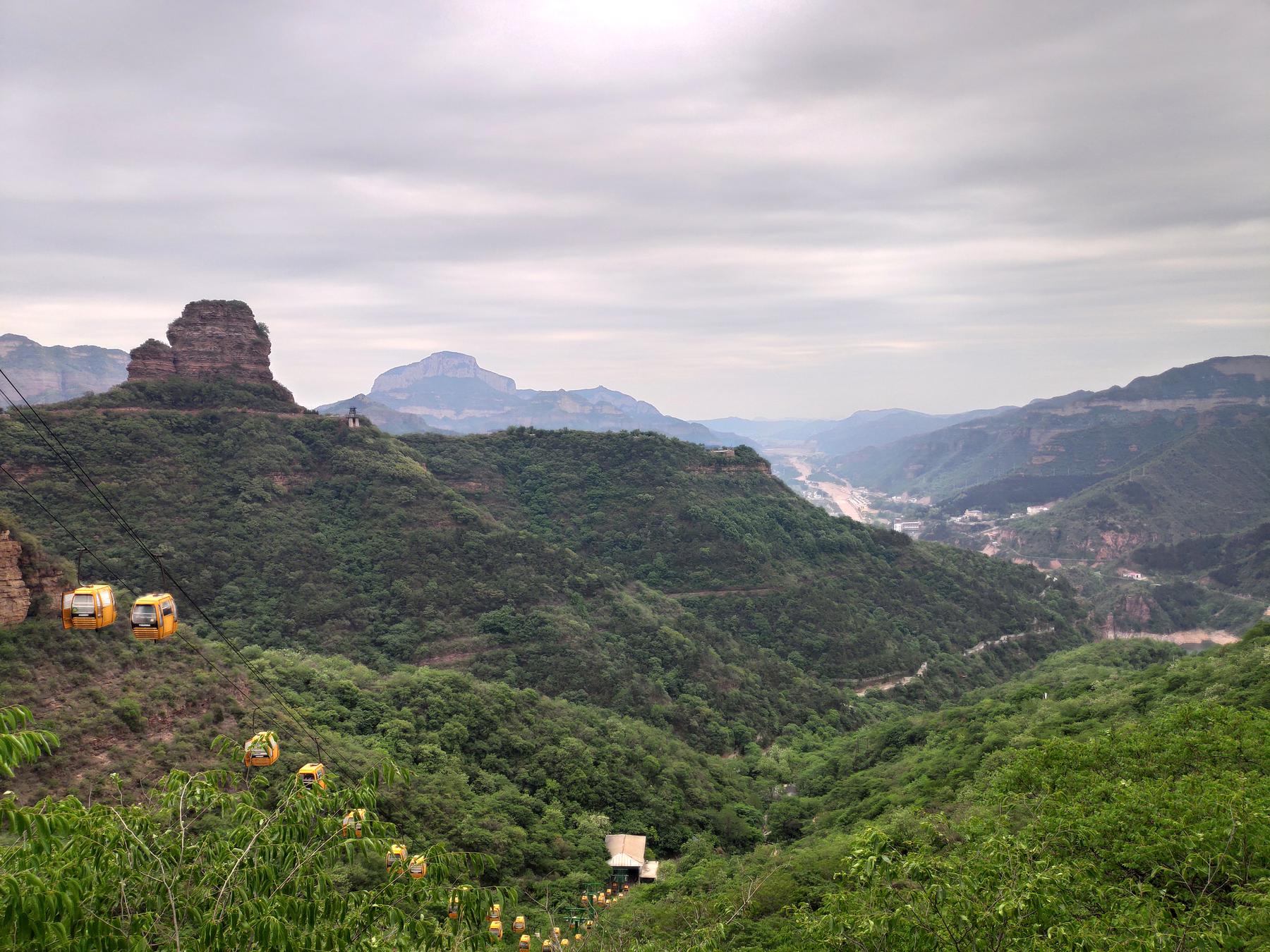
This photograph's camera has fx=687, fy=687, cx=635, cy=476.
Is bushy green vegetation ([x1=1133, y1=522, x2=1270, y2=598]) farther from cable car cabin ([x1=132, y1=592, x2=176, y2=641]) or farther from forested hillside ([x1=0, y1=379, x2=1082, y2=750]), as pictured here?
cable car cabin ([x1=132, y1=592, x2=176, y2=641])

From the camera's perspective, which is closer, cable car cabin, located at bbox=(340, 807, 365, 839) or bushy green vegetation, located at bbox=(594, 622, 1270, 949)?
cable car cabin, located at bbox=(340, 807, 365, 839)

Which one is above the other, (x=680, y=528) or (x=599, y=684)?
(x=680, y=528)

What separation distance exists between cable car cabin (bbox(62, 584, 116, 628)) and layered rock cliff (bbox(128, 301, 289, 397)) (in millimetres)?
60093

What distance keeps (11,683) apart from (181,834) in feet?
72.3

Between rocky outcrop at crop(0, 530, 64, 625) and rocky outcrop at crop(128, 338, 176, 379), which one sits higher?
rocky outcrop at crop(128, 338, 176, 379)

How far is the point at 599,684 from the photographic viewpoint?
176ft

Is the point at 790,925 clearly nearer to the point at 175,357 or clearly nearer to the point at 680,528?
the point at 680,528

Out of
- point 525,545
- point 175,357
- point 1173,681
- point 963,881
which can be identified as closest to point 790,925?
point 963,881

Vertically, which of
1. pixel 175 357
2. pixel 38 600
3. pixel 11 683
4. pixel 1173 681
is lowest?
pixel 1173 681

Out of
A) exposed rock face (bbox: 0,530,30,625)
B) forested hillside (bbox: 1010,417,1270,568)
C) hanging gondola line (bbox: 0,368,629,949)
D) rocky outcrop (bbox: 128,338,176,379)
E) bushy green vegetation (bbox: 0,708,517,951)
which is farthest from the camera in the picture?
forested hillside (bbox: 1010,417,1270,568)

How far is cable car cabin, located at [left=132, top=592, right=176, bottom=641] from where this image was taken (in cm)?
1964

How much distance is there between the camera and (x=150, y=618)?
1972 centimetres

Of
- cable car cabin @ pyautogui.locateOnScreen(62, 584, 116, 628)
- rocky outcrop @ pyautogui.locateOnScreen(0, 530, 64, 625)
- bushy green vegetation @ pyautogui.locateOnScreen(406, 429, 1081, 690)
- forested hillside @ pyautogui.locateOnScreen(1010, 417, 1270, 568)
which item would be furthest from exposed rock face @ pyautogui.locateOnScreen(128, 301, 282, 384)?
forested hillside @ pyautogui.locateOnScreen(1010, 417, 1270, 568)

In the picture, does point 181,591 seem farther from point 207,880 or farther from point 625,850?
point 207,880
